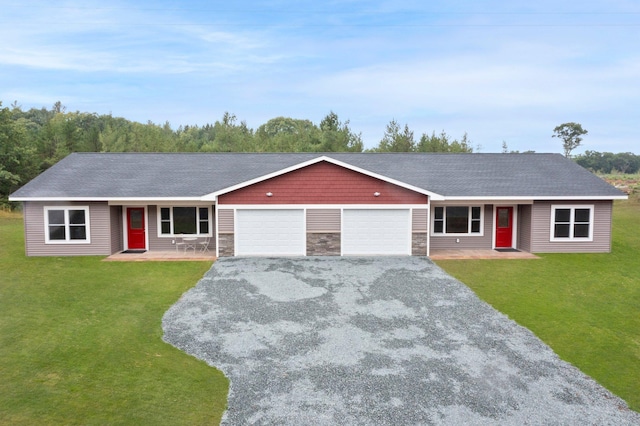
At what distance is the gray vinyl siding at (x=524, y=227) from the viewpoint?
660 inches

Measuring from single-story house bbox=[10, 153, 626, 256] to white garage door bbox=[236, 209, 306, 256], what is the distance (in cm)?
4

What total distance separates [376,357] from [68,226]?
1406cm

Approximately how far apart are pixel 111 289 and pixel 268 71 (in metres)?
33.7

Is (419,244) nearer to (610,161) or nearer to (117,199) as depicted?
(117,199)

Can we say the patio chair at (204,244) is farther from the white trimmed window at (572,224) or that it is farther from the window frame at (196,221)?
the white trimmed window at (572,224)

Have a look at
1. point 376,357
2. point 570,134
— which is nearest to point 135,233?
point 376,357

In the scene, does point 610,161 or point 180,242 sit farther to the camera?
point 610,161

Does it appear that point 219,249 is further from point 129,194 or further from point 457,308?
point 457,308

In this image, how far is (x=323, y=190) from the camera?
15.9m

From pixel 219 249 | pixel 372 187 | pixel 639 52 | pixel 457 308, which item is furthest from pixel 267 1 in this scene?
pixel 639 52

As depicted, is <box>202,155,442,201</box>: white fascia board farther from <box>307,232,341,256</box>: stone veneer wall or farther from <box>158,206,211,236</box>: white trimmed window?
<box>307,232,341,256</box>: stone veneer wall

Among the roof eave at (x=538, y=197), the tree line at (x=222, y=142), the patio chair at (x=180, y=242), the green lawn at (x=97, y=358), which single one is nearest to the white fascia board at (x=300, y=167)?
the roof eave at (x=538, y=197)

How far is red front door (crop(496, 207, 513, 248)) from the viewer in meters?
17.5

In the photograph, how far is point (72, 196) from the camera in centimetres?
1542
